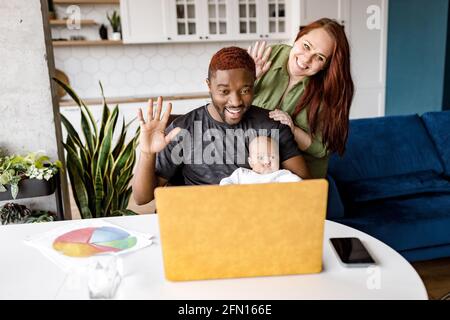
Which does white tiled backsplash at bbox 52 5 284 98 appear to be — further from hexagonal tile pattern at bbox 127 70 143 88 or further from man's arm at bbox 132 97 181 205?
man's arm at bbox 132 97 181 205

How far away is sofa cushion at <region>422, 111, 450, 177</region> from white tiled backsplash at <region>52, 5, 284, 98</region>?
257cm

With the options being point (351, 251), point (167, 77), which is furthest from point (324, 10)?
point (351, 251)

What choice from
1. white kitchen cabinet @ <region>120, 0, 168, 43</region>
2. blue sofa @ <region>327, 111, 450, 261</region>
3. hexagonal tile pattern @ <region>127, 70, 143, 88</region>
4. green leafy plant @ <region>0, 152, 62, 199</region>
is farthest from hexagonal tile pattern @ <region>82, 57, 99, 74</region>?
blue sofa @ <region>327, 111, 450, 261</region>

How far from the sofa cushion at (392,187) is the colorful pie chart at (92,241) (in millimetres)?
1654

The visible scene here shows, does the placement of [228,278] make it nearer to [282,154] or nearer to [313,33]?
[282,154]

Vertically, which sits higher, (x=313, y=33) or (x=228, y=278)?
(x=313, y=33)

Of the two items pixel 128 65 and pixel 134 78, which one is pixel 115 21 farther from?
pixel 134 78

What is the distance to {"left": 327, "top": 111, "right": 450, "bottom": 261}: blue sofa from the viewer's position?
234 centimetres

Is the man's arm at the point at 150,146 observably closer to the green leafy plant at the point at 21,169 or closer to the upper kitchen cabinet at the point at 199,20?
the green leafy plant at the point at 21,169

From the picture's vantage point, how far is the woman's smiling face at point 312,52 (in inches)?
61.1

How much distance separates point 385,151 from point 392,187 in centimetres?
27

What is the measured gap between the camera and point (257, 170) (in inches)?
55.8
